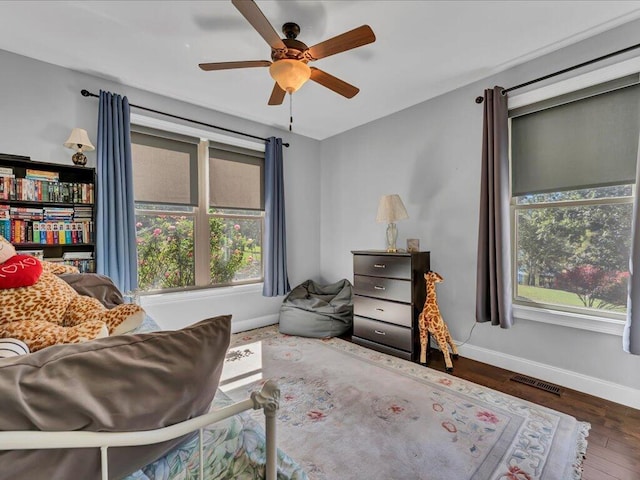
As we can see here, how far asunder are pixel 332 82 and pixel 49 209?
2359 millimetres

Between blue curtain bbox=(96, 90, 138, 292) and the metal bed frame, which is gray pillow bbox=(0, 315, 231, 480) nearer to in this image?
the metal bed frame

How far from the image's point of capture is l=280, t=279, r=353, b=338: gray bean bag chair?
3.33 metres

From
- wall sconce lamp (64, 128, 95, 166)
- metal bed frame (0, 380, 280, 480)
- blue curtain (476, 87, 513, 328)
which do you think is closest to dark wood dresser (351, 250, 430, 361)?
blue curtain (476, 87, 513, 328)

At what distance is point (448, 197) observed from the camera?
2949 mm

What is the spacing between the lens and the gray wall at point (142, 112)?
236cm

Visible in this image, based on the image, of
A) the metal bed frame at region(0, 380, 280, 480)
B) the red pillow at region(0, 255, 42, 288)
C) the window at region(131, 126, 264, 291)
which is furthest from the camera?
the window at region(131, 126, 264, 291)

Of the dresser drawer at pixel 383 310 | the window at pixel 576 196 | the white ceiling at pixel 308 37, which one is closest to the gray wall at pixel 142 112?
the white ceiling at pixel 308 37

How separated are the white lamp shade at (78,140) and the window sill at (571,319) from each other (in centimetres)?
378

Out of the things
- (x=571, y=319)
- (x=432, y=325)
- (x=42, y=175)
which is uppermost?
(x=42, y=175)

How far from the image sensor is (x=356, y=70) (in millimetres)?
2580

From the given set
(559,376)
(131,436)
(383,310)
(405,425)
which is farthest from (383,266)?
(131,436)

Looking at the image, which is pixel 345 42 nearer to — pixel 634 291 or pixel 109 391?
pixel 109 391

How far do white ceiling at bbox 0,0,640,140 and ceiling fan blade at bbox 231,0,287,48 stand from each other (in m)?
0.32

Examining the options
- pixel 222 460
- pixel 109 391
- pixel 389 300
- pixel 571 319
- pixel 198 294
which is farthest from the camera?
pixel 198 294
